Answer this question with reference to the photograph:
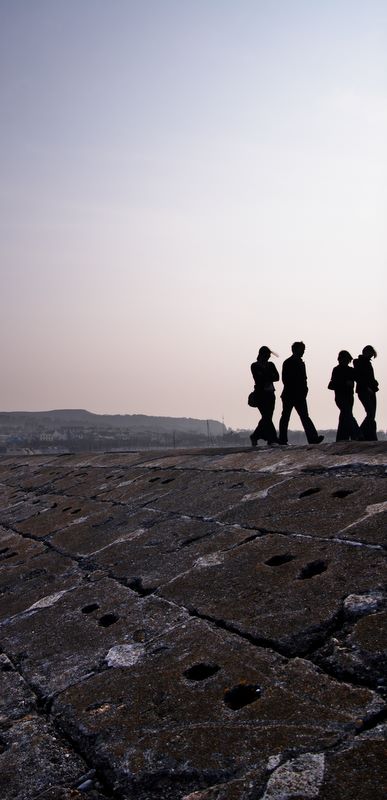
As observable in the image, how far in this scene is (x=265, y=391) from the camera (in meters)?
9.86

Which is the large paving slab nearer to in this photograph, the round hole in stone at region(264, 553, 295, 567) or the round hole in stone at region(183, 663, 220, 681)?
the round hole in stone at region(183, 663, 220, 681)

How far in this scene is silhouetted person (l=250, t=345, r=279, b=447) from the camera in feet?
32.1

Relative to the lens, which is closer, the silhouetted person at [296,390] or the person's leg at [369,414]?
the silhouetted person at [296,390]

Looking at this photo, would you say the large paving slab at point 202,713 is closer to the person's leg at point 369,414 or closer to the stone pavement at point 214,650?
the stone pavement at point 214,650

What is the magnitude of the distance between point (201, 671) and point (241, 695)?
28cm

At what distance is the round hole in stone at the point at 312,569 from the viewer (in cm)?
296

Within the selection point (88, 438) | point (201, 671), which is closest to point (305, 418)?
point (201, 671)

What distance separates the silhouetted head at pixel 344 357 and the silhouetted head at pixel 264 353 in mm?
1335

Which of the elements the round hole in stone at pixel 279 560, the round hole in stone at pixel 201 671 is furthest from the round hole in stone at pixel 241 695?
the round hole in stone at pixel 279 560

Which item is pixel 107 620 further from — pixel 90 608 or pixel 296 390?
pixel 296 390

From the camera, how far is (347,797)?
5.27 feet

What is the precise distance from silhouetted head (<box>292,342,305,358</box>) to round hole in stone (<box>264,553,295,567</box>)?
263 inches

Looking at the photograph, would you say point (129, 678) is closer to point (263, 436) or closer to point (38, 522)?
point (38, 522)

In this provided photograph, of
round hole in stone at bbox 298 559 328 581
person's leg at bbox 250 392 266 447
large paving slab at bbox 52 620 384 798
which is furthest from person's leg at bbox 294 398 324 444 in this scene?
large paving slab at bbox 52 620 384 798
